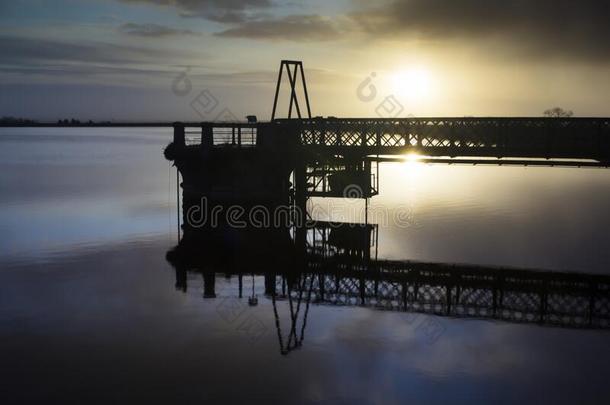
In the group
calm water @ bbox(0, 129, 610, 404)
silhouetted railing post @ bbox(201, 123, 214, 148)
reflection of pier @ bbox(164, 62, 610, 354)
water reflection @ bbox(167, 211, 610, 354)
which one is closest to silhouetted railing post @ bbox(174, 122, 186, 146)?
reflection of pier @ bbox(164, 62, 610, 354)

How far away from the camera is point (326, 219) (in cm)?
4725

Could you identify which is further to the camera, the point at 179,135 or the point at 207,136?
the point at 179,135

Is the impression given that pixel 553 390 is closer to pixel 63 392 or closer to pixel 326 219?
pixel 63 392

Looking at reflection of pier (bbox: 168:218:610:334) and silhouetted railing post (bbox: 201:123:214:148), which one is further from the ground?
silhouetted railing post (bbox: 201:123:214:148)

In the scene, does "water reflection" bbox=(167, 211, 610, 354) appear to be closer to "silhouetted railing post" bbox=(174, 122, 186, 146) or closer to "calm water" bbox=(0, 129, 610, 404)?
"calm water" bbox=(0, 129, 610, 404)

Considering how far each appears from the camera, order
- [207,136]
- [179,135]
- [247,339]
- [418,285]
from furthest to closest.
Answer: [179,135]
[207,136]
[418,285]
[247,339]

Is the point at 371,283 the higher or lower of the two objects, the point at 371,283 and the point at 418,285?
the lower

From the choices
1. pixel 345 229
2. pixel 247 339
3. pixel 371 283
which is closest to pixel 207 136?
pixel 345 229

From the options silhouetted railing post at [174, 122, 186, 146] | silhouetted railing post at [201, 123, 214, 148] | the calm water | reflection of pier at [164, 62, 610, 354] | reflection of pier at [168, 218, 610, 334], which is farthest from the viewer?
silhouetted railing post at [174, 122, 186, 146]

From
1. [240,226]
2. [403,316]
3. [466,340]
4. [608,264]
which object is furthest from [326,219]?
[466,340]

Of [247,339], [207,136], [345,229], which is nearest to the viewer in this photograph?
[247,339]

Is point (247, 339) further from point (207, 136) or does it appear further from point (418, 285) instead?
point (207, 136)

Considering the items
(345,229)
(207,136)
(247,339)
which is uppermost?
(207,136)

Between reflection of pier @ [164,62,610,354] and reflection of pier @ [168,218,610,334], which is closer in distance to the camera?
reflection of pier @ [168,218,610,334]
